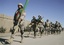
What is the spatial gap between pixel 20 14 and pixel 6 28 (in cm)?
1597

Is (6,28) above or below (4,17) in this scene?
below

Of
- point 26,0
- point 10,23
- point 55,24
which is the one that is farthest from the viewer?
point 55,24

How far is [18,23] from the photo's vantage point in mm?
9031

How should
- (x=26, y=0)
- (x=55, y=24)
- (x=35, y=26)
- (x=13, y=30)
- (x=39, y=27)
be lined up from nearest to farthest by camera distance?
(x=26, y=0)
(x=13, y=30)
(x=35, y=26)
(x=39, y=27)
(x=55, y=24)

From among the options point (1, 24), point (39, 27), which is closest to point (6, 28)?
point (1, 24)

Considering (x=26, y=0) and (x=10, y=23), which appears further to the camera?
(x=10, y=23)

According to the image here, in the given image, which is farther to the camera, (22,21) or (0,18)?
(0,18)

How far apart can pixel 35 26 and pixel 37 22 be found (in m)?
0.51

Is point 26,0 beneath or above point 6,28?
above

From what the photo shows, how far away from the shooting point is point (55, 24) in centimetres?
3170

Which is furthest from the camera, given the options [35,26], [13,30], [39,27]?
[39,27]

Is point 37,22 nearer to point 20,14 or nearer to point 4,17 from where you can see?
point 20,14

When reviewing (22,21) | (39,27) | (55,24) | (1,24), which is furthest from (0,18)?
(22,21)

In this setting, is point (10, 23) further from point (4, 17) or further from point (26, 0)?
point (26, 0)
